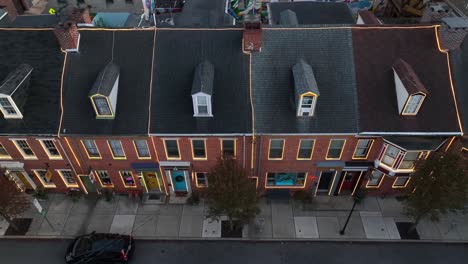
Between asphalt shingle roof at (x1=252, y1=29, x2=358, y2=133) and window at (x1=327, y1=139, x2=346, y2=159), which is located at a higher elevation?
asphalt shingle roof at (x1=252, y1=29, x2=358, y2=133)

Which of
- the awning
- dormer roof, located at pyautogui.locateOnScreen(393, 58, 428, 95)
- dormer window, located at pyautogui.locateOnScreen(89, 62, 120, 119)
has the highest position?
dormer roof, located at pyautogui.locateOnScreen(393, 58, 428, 95)

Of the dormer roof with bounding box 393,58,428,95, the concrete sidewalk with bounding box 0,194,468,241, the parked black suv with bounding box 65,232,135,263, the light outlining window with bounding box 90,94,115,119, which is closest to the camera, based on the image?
the dormer roof with bounding box 393,58,428,95

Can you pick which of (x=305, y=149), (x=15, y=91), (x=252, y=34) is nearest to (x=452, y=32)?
(x=305, y=149)

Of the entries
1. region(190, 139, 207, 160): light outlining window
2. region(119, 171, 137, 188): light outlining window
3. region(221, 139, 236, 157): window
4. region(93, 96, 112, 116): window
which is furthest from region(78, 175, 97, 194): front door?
region(221, 139, 236, 157): window

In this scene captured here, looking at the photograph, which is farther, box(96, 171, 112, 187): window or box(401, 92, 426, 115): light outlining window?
box(96, 171, 112, 187): window

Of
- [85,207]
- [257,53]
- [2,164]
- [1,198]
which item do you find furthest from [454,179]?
[2,164]

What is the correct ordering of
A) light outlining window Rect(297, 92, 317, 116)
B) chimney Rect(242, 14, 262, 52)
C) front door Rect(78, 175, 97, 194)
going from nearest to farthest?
light outlining window Rect(297, 92, 317, 116)
chimney Rect(242, 14, 262, 52)
front door Rect(78, 175, 97, 194)

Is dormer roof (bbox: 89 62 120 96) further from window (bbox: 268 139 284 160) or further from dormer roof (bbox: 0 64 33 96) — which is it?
window (bbox: 268 139 284 160)
